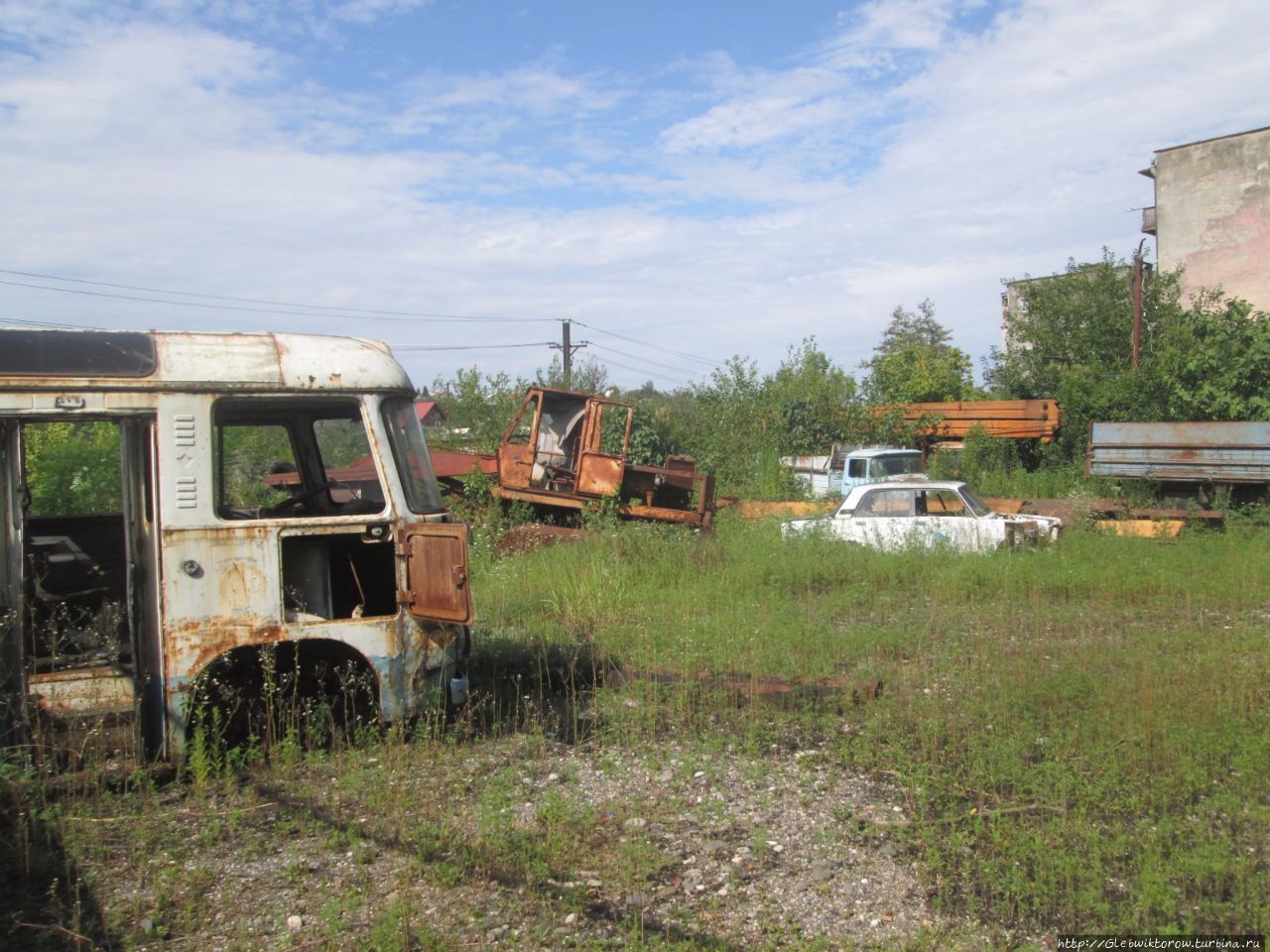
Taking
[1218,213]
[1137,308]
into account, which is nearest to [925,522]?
[1137,308]

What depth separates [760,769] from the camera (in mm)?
5902

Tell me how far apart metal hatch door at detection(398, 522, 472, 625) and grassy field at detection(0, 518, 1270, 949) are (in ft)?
2.66

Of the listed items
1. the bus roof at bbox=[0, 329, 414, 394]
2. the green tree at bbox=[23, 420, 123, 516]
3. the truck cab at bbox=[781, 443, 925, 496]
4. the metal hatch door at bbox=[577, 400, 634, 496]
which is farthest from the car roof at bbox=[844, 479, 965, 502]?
the green tree at bbox=[23, 420, 123, 516]

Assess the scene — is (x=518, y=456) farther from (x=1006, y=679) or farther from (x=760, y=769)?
(x=760, y=769)

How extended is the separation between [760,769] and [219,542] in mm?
3336

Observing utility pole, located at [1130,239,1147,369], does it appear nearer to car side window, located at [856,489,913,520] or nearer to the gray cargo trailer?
the gray cargo trailer

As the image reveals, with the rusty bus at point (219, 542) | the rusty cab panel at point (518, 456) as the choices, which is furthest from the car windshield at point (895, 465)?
the rusty bus at point (219, 542)

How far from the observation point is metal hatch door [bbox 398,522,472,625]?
5836 mm

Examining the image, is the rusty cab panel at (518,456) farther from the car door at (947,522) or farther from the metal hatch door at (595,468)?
the car door at (947,522)

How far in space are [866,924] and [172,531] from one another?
4.08m

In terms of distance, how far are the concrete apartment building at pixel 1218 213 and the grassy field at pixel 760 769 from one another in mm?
25524

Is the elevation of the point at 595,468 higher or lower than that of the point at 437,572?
higher

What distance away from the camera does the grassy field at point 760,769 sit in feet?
13.9

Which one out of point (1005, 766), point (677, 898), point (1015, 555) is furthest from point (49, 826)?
point (1015, 555)
